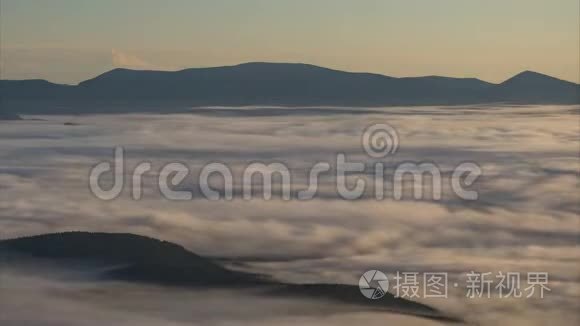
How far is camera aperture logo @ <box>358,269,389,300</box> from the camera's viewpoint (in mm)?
7145

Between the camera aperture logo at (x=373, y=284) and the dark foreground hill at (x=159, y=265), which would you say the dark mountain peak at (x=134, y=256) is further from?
the camera aperture logo at (x=373, y=284)

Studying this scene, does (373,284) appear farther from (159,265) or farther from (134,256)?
(134,256)

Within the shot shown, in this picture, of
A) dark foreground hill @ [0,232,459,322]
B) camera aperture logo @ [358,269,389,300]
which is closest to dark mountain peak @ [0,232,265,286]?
dark foreground hill @ [0,232,459,322]

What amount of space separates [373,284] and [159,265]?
1.93 m

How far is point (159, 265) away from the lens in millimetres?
8305

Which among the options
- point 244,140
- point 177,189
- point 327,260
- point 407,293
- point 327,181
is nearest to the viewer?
point 407,293

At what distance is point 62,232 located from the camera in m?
9.83

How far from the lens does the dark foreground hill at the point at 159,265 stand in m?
7.03

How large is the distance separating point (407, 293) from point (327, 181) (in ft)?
29.6

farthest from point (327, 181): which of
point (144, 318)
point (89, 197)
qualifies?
point (144, 318)

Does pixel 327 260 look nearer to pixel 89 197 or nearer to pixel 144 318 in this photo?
pixel 144 318

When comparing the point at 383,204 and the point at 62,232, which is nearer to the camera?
the point at 62,232

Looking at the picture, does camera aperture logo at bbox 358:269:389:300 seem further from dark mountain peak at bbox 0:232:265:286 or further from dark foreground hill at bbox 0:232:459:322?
dark mountain peak at bbox 0:232:265:286

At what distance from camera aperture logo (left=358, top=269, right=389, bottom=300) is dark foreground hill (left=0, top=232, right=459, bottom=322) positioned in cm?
6
